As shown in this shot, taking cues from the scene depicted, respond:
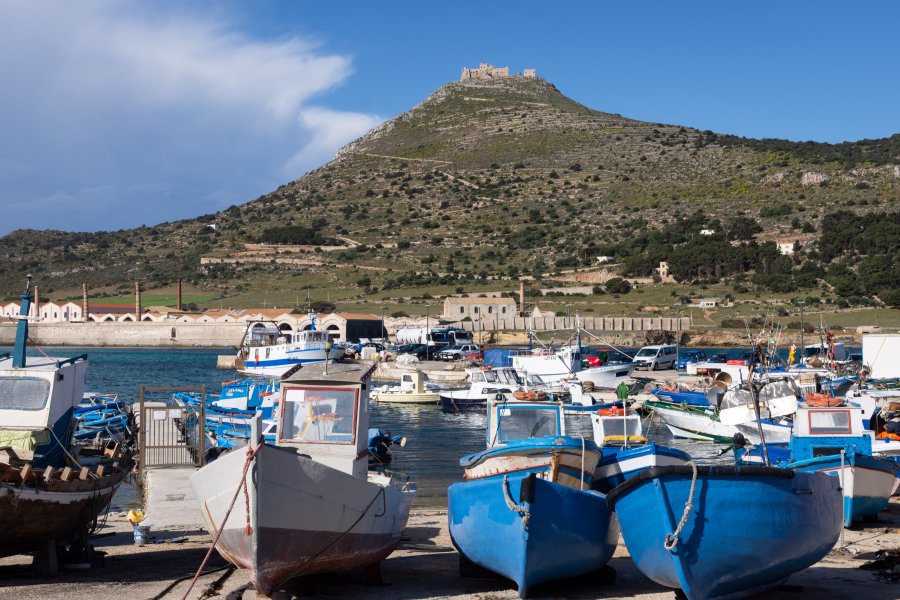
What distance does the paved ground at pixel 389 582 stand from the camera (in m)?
11.9

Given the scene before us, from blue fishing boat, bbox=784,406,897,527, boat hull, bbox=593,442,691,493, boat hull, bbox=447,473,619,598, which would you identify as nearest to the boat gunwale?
boat hull, bbox=447,473,619,598

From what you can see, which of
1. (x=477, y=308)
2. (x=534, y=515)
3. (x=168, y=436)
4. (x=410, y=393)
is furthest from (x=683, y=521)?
(x=477, y=308)

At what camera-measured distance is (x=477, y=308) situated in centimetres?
9738

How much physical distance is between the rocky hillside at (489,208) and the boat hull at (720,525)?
103 metres

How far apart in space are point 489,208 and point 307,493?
13755 cm

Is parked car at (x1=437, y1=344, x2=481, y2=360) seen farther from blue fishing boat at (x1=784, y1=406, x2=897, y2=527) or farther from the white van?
blue fishing boat at (x1=784, y1=406, x2=897, y2=527)

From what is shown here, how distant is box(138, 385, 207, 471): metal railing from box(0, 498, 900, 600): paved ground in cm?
452

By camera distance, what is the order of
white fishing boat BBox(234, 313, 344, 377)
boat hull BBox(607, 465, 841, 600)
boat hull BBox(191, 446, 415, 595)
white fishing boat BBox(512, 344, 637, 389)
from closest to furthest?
boat hull BBox(191, 446, 415, 595) → boat hull BBox(607, 465, 841, 600) → white fishing boat BBox(512, 344, 637, 389) → white fishing boat BBox(234, 313, 344, 377)

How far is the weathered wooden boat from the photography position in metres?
12.1

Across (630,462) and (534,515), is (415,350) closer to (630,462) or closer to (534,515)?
(630,462)

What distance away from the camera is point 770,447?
21.9 metres

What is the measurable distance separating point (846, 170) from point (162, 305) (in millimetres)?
95355

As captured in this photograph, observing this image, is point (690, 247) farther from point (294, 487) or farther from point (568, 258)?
point (294, 487)

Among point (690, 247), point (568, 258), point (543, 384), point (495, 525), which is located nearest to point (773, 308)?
point (690, 247)
